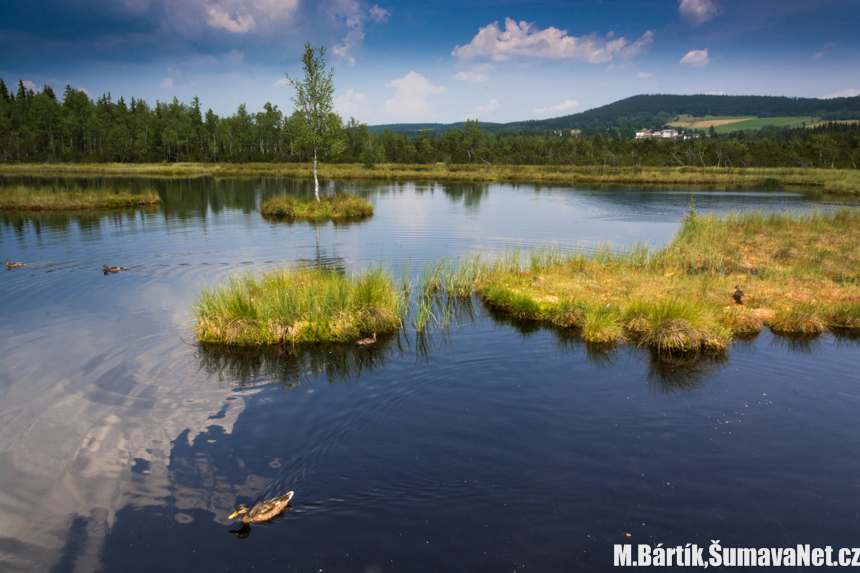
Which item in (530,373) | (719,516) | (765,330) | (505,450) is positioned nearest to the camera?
(719,516)

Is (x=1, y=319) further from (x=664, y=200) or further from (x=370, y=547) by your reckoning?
(x=664, y=200)

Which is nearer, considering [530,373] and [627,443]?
[627,443]

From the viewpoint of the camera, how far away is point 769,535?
6.25 metres

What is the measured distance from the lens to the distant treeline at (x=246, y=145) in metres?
96.4

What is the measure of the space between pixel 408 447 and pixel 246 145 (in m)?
129

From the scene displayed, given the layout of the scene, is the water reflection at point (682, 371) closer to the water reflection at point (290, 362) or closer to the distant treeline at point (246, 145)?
the water reflection at point (290, 362)

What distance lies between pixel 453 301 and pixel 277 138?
122 m

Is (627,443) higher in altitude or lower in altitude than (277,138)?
lower

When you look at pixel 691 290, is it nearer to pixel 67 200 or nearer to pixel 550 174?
pixel 67 200

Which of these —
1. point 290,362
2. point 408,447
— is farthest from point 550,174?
point 408,447

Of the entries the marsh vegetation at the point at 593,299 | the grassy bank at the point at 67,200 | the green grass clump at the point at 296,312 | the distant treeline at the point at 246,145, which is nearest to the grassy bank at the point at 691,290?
the marsh vegetation at the point at 593,299

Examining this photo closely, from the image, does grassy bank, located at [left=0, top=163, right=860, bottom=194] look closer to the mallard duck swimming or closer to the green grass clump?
the green grass clump

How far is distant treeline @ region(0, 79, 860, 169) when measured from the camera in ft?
316

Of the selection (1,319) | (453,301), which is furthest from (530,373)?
(1,319)
